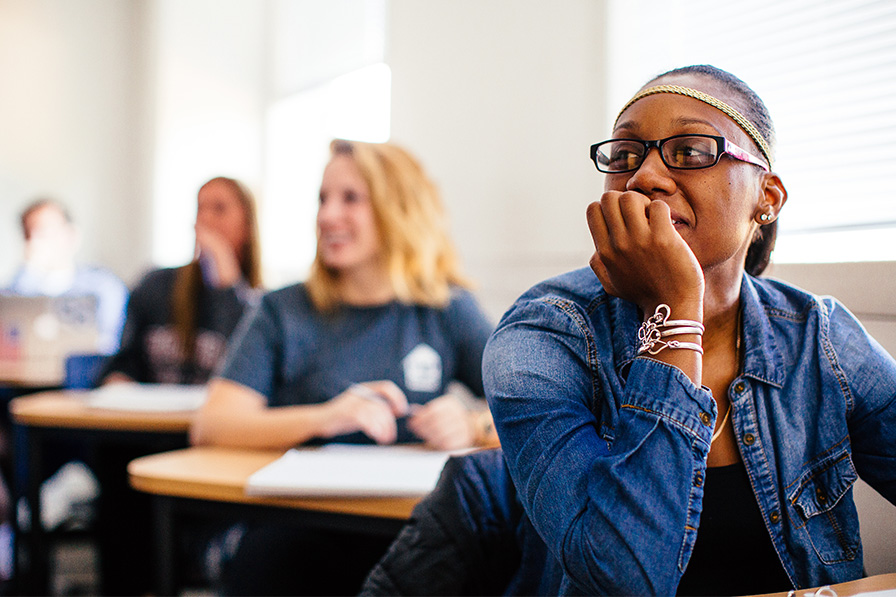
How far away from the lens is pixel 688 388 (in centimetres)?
84

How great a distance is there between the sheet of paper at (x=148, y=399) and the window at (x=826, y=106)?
176 centimetres

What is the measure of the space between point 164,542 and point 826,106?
180 centimetres

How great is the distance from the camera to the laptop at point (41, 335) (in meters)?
3.48

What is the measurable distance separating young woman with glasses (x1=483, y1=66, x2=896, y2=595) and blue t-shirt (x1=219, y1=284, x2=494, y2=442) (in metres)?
0.98

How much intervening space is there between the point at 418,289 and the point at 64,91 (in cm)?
497

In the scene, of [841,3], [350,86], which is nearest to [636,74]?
[841,3]

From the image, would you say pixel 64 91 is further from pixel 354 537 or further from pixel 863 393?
pixel 863 393

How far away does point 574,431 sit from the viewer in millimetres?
851

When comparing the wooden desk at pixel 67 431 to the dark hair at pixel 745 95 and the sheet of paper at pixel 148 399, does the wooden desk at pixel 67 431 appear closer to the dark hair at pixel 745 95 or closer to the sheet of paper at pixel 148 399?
the sheet of paper at pixel 148 399

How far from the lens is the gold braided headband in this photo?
93cm

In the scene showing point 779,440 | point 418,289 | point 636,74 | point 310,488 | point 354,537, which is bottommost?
point 354,537

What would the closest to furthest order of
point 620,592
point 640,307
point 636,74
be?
point 620,592, point 640,307, point 636,74

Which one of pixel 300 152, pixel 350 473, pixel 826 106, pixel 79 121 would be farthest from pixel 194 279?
pixel 79 121

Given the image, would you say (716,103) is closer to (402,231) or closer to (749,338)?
(749,338)
